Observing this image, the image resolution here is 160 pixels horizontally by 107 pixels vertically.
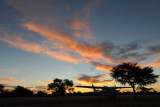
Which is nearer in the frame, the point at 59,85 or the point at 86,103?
the point at 86,103

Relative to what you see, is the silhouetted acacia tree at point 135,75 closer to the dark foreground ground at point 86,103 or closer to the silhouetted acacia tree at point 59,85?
the dark foreground ground at point 86,103

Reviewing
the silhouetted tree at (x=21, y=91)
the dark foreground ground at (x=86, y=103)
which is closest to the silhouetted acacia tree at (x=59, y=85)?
the silhouetted tree at (x=21, y=91)

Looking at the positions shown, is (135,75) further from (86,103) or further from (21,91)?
(21,91)

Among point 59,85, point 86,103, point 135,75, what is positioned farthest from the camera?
point 59,85

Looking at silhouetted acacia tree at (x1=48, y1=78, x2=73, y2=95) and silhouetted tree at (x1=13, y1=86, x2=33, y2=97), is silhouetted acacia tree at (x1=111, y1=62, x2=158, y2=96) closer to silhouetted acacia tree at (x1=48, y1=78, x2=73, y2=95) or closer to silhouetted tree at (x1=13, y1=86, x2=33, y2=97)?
silhouetted acacia tree at (x1=48, y1=78, x2=73, y2=95)

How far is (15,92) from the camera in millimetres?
132500

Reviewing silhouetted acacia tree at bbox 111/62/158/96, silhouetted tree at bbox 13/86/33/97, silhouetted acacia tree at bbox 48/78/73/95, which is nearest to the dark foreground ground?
silhouetted acacia tree at bbox 111/62/158/96

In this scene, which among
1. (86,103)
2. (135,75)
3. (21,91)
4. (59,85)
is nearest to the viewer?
(86,103)

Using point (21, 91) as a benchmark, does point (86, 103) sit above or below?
below

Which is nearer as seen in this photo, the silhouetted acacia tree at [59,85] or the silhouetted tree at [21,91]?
the silhouetted acacia tree at [59,85]

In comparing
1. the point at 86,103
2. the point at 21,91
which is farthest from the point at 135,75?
the point at 21,91

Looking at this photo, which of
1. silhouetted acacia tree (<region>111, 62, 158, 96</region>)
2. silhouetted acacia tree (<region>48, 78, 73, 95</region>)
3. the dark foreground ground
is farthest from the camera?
silhouetted acacia tree (<region>48, 78, 73, 95</region>)

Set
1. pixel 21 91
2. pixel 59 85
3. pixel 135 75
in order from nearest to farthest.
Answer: pixel 135 75 → pixel 59 85 → pixel 21 91

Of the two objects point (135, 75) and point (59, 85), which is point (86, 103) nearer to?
point (135, 75)
